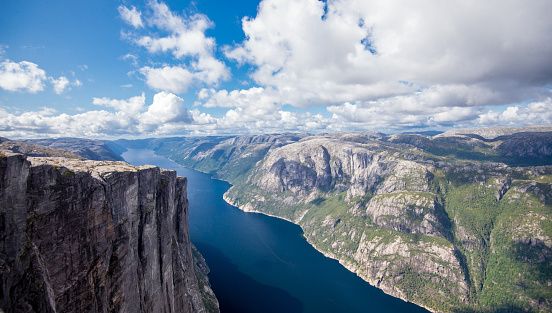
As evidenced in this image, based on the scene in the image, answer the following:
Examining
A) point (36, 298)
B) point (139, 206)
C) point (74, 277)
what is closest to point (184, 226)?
point (139, 206)

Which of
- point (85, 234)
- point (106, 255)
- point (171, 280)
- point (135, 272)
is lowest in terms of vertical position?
point (171, 280)

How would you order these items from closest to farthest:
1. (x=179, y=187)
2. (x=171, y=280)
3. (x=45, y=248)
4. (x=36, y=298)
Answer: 1. (x=36, y=298)
2. (x=45, y=248)
3. (x=171, y=280)
4. (x=179, y=187)

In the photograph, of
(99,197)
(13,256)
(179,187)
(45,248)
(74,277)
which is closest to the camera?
(13,256)

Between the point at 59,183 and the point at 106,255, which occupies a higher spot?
the point at 59,183

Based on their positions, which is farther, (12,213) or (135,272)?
(135,272)

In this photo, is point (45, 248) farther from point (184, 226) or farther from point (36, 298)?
point (184, 226)

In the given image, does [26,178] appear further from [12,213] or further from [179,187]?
[179,187]

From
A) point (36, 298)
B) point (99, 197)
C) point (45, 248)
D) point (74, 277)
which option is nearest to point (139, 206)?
point (99, 197)
